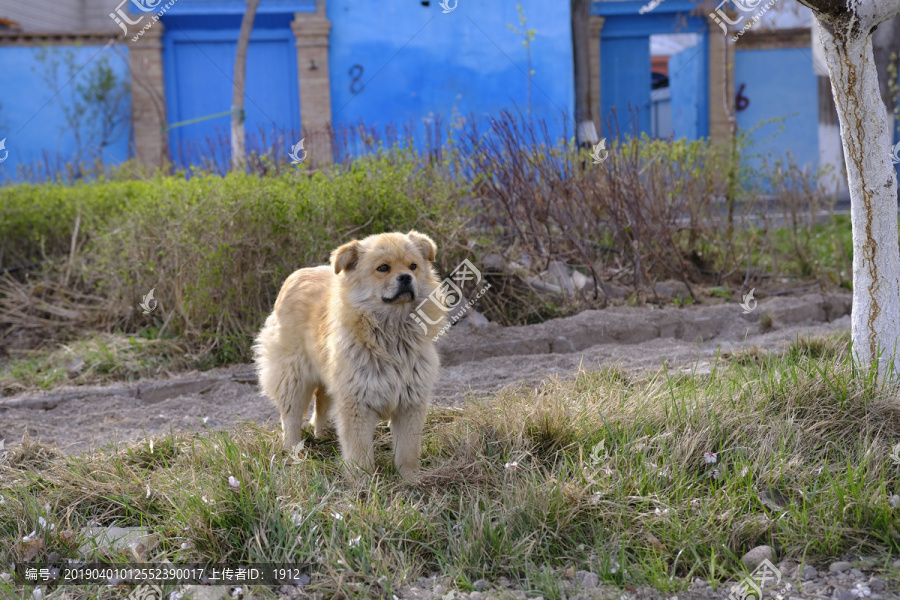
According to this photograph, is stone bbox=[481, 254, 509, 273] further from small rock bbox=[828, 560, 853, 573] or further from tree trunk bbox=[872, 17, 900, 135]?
tree trunk bbox=[872, 17, 900, 135]

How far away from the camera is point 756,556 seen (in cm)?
298

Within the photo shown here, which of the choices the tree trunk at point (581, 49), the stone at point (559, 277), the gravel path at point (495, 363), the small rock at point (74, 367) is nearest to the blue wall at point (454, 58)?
the tree trunk at point (581, 49)

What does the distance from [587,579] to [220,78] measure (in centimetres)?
1474

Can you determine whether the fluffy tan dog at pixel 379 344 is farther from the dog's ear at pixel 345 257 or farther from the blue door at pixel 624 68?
the blue door at pixel 624 68

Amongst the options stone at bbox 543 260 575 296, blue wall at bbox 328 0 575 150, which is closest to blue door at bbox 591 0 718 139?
blue wall at bbox 328 0 575 150

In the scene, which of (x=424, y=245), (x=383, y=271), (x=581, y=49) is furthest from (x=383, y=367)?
(x=581, y=49)

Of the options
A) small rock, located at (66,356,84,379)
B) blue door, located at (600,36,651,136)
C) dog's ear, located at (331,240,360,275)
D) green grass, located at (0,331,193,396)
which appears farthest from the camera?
blue door, located at (600,36,651,136)

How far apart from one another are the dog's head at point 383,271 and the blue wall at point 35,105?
12.8m

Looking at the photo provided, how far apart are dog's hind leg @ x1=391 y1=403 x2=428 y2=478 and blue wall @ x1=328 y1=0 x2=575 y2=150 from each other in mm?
11264

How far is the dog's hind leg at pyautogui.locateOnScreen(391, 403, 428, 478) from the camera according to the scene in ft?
12.6

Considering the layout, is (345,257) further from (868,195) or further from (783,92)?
(783,92)

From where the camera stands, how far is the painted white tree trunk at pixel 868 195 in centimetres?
391

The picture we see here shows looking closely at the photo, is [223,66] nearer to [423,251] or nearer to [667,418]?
[423,251]

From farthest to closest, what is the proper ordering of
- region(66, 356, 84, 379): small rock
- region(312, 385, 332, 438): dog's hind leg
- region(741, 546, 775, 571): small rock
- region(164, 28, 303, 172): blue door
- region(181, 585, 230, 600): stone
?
region(164, 28, 303, 172): blue door, region(66, 356, 84, 379): small rock, region(312, 385, 332, 438): dog's hind leg, region(741, 546, 775, 571): small rock, region(181, 585, 230, 600): stone
